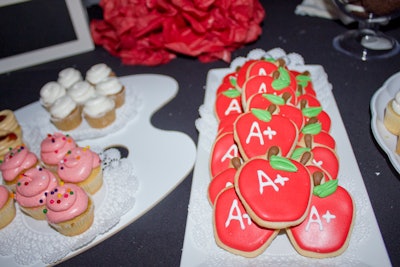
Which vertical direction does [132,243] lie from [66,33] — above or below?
below

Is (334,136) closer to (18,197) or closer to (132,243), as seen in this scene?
(132,243)

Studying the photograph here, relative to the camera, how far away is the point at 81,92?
1.17 m

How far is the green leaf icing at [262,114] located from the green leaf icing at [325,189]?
0.61 feet

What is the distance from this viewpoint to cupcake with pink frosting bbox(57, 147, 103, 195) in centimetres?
92

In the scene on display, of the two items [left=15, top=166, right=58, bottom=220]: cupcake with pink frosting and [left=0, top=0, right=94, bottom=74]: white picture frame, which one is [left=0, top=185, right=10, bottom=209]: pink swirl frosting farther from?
[left=0, top=0, right=94, bottom=74]: white picture frame

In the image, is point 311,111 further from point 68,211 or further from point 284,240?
point 68,211

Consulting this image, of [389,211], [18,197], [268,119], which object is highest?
[268,119]

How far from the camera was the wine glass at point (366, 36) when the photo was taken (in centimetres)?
120

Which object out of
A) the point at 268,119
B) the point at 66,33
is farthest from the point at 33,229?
the point at 66,33

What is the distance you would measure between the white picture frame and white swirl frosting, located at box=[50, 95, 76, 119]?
41cm

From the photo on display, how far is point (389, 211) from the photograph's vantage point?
847mm

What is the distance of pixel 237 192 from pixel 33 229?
500 millimetres

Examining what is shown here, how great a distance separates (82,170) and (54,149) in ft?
0.40

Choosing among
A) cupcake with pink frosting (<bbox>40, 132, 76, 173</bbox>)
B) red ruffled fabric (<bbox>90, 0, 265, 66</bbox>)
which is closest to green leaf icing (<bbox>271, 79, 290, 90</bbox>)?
red ruffled fabric (<bbox>90, 0, 265, 66</bbox>)
